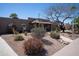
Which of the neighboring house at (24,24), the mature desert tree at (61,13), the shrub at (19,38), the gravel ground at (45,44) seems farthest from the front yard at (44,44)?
the mature desert tree at (61,13)

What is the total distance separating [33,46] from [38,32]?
29.5 inches

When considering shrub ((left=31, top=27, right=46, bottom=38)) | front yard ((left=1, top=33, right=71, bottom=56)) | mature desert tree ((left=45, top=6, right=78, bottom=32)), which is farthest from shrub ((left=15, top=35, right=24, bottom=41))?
mature desert tree ((left=45, top=6, right=78, bottom=32))

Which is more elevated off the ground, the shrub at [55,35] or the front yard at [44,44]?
the shrub at [55,35]

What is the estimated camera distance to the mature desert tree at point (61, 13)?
755cm

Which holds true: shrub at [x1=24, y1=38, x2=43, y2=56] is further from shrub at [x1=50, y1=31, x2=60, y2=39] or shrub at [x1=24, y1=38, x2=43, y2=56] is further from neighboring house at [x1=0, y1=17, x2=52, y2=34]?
shrub at [x1=50, y1=31, x2=60, y2=39]

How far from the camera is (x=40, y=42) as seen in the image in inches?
297

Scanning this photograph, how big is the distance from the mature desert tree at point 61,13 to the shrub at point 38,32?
56 cm

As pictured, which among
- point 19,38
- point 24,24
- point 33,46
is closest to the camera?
point 33,46

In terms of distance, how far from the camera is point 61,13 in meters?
7.69

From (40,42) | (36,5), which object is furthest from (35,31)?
(36,5)

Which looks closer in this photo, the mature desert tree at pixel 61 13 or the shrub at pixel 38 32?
the mature desert tree at pixel 61 13

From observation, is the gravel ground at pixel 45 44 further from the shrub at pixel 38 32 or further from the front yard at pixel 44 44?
the shrub at pixel 38 32

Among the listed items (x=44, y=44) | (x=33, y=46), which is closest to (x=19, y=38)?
(x=33, y=46)

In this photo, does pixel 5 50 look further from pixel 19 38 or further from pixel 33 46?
pixel 33 46
